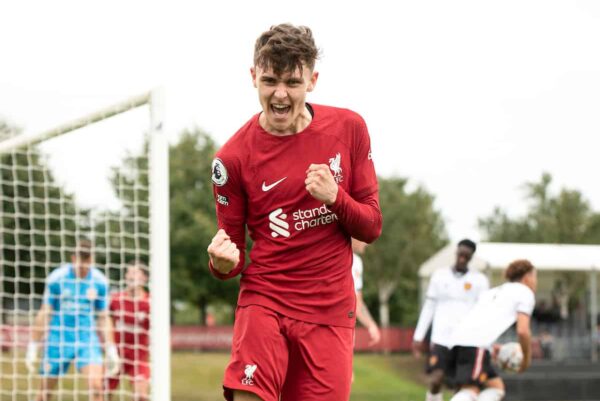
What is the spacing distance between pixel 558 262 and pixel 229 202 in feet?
112

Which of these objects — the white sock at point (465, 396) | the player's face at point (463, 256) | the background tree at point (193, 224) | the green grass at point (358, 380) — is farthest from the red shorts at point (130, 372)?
the background tree at point (193, 224)

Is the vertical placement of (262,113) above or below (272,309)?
above

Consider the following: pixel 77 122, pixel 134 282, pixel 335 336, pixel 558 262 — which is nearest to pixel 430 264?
pixel 558 262

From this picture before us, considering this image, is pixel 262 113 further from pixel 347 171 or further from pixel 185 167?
pixel 185 167

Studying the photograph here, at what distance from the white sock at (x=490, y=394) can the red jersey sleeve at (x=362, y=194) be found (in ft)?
20.1

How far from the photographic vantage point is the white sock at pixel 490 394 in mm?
10477

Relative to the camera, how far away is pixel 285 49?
175 inches

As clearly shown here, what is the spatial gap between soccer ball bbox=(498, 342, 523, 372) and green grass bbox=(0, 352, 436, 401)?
535cm

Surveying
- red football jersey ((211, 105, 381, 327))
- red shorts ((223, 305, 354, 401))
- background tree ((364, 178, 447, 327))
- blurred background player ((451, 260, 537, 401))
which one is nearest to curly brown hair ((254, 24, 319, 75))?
red football jersey ((211, 105, 381, 327))

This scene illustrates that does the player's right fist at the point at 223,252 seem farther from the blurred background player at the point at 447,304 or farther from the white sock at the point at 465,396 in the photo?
the blurred background player at the point at 447,304

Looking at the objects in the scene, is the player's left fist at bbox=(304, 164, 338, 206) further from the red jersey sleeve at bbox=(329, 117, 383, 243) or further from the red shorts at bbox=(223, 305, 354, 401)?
the red shorts at bbox=(223, 305, 354, 401)

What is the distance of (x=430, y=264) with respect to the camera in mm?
37531

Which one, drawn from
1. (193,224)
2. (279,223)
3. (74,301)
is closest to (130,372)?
(74,301)

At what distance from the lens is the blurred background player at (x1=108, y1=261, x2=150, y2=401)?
12.2 metres
